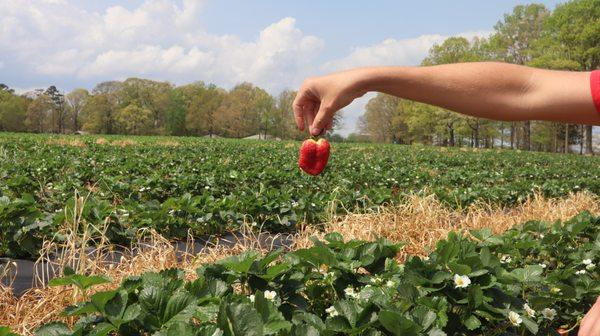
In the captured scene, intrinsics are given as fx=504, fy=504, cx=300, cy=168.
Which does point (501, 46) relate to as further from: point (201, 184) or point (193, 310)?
point (193, 310)

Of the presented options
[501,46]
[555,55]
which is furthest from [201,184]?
[501,46]

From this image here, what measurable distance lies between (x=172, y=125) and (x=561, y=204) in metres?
73.6

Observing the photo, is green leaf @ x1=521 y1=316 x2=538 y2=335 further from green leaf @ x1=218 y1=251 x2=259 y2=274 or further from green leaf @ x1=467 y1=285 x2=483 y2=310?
green leaf @ x1=218 y1=251 x2=259 y2=274

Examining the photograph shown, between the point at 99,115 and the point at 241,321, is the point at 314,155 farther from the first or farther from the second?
the point at 99,115

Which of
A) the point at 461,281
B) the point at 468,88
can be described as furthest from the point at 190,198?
the point at 468,88

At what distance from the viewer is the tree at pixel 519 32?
41.3 meters

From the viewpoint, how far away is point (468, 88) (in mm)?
1653

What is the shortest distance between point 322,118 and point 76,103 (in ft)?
314

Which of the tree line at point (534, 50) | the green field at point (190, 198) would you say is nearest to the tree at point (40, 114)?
the tree line at point (534, 50)

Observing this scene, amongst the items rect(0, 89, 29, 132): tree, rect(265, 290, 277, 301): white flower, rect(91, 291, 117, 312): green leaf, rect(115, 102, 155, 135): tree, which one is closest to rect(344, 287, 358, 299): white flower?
rect(265, 290, 277, 301): white flower

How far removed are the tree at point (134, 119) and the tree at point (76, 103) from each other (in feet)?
49.0

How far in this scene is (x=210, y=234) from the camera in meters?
5.21

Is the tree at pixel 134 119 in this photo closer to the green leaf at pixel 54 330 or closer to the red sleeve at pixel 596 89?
the green leaf at pixel 54 330

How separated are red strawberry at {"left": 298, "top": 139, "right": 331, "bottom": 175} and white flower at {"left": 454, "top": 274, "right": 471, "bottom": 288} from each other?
0.80m
